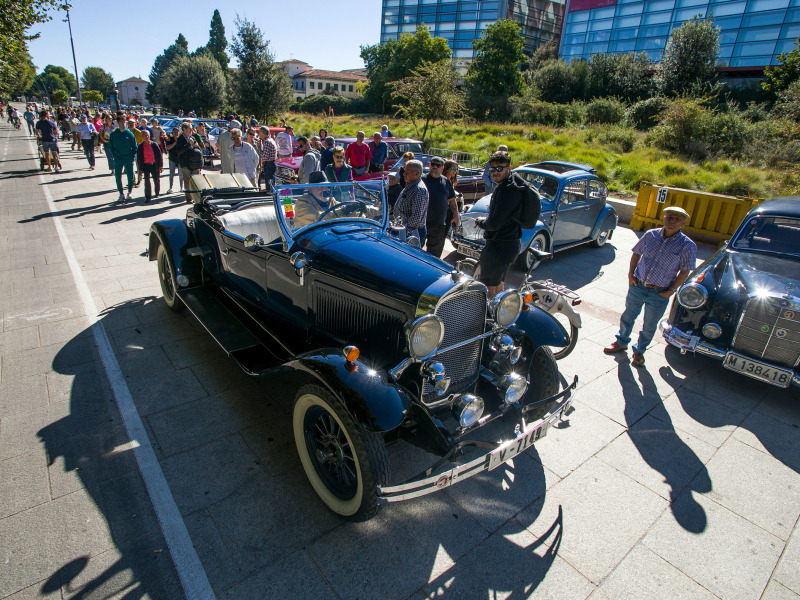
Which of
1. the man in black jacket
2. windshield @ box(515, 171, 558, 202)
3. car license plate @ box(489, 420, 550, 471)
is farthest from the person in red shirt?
car license plate @ box(489, 420, 550, 471)

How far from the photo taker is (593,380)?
14.5 ft

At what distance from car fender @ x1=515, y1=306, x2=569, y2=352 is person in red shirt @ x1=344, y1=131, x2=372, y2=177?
713 centimetres

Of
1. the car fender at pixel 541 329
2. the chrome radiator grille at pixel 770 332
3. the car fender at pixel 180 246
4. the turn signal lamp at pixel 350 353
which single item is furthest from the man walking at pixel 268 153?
the chrome radiator grille at pixel 770 332

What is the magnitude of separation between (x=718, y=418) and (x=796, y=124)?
44.6ft

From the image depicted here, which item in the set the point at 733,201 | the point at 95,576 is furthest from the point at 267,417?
the point at 733,201

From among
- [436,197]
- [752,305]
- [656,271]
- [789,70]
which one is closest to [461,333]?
[656,271]

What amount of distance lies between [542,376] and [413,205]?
308 centimetres

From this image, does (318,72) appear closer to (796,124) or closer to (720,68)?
(720,68)

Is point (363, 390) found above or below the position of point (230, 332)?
above

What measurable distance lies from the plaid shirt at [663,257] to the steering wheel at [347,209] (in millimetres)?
2910

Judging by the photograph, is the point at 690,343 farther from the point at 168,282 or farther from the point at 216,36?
the point at 216,36

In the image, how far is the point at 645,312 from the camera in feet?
15.4

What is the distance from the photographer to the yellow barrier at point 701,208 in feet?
29.7

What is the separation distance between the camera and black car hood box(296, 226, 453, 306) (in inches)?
113
